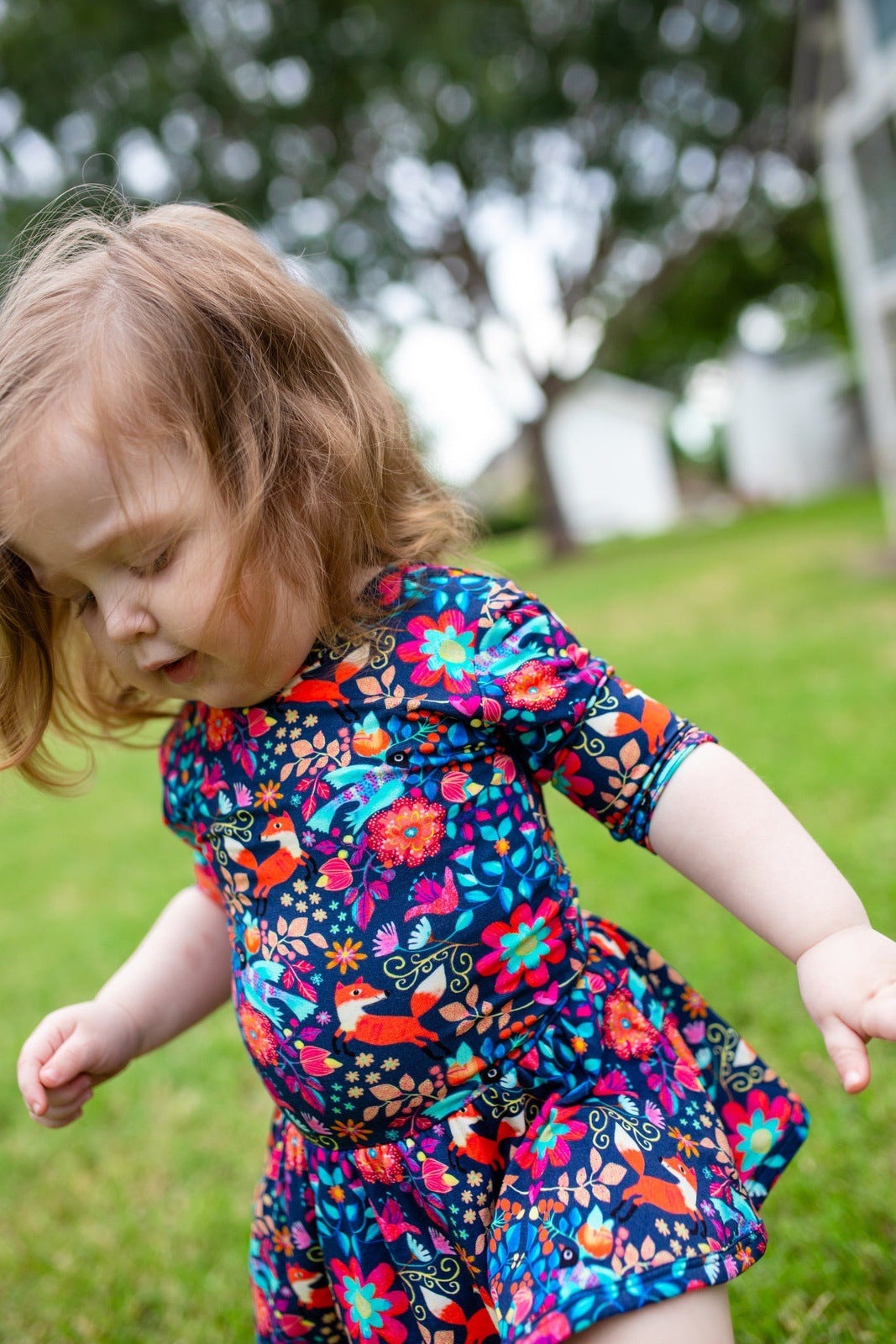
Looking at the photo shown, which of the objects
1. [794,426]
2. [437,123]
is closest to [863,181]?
[437,123]

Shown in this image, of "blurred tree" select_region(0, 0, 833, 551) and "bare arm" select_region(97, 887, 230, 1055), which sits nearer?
"bare arm" select_region(97, 887, 230, 1055)

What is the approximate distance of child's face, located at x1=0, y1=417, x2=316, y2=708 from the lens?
1130mm

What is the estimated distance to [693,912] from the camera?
121 inches

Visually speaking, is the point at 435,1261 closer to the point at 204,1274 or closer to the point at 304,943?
the point at 304,943

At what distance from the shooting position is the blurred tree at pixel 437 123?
14.2 m

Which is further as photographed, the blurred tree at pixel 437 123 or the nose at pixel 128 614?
the blurred tree at pixel 437 123

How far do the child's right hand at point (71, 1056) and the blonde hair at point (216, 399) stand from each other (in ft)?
1.09

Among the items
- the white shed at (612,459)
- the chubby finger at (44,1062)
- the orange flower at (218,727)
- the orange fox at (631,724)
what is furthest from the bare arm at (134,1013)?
the white shed at (612,459)

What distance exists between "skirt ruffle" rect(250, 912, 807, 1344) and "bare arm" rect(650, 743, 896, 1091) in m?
0.19

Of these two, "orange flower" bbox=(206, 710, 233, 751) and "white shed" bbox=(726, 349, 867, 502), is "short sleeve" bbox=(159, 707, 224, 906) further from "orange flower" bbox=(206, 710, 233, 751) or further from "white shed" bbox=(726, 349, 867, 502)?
"white shed" bbox=(726, 349, 867, 502)

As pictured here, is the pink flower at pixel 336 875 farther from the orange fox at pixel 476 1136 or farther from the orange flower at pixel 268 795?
the orange fox at pixel 476 1136

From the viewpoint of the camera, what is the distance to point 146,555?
116 cm

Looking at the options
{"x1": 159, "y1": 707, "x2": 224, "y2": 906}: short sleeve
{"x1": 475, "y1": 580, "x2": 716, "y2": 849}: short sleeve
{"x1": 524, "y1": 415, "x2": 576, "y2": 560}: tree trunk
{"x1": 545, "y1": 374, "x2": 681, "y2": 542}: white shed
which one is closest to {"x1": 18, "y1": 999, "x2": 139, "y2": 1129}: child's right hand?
{"x1": 159, "y1": 707, "x2": 224, "y2": 906}: short sleeve

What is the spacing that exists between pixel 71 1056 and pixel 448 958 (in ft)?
1.80
